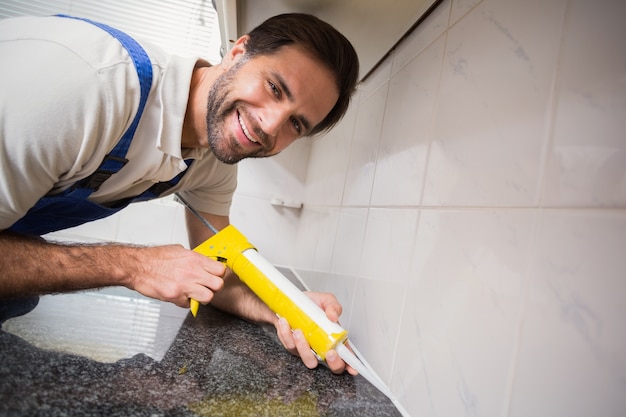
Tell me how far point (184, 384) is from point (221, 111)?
1.84ft

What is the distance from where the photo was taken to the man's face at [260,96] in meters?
0.76

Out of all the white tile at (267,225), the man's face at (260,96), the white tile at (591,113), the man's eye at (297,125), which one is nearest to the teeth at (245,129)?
the man's face at (260,96)

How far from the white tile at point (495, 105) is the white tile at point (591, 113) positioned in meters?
0.02

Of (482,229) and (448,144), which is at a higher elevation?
(448,144)

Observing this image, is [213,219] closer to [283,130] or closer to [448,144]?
[283,130]

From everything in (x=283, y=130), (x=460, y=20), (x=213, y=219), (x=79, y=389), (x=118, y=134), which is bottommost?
(x=79, y=389)

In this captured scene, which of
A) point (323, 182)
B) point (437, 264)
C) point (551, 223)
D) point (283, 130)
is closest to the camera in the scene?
point (551, 223)

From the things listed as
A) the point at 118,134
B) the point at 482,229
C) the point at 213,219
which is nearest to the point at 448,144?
the point at 482,229

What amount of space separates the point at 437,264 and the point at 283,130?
53cm

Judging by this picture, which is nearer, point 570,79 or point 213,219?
point 570,79

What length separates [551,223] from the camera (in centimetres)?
32

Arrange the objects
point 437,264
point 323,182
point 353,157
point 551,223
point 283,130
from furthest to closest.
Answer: point 323,182, point 353,157, point 283,130, point 437,264, point 551,223

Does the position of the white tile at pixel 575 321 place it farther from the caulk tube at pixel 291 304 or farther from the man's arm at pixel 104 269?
the man's arm at pixel 104 269

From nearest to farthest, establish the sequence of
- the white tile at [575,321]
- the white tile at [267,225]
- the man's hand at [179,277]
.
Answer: the white tile at [575,321]
the man's hand at [179,277]
the white tile at [267,225]
